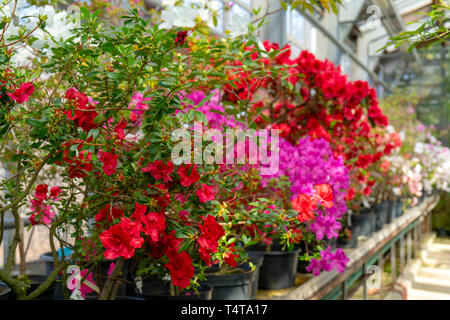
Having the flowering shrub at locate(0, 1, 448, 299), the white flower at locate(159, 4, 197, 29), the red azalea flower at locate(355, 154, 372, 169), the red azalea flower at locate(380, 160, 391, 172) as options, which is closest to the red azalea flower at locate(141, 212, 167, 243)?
the flowering shrub at locate(0, 1, 448, 299)

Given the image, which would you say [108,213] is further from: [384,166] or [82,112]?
[384,166]

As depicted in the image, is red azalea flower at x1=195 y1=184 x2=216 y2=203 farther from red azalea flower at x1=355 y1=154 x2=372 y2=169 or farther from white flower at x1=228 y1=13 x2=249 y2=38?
red azalea flower at x1=355 y1=154 x2=372 y2=169

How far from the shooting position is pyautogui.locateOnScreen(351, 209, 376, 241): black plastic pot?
2381mm

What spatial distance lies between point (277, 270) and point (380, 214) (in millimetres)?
1683

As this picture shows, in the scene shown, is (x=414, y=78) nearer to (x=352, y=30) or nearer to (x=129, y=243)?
(x=352, y=30)

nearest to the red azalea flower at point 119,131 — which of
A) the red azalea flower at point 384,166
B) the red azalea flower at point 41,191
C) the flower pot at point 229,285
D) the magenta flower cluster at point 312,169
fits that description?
the red azalea flower at point 41,191

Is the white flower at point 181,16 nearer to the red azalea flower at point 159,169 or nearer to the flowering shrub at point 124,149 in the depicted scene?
the flowering shrub at point 124,149

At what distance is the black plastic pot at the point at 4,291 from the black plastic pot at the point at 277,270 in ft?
2.63

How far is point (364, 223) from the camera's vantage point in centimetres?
253

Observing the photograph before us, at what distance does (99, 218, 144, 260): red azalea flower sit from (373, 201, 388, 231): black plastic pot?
239cm

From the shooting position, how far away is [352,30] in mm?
5633

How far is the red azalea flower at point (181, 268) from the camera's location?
85cm

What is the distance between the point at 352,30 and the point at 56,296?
5.32m
